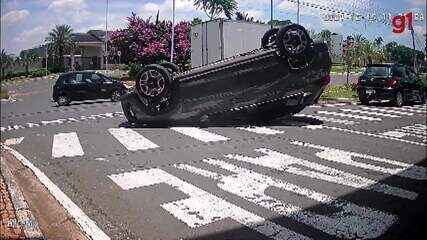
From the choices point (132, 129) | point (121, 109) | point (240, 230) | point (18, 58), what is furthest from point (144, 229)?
point (132, 129)

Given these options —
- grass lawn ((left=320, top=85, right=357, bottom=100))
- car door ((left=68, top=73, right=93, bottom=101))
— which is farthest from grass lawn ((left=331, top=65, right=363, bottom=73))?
grass lawn ((left=320, top=85, right=357, bottom=100))

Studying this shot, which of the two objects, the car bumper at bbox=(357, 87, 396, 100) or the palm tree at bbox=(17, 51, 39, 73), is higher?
the palm tree at bbox=(17, 51, 39, 73)

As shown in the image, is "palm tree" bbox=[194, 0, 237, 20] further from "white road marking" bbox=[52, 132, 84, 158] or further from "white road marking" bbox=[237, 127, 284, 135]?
"white road marking" bbox=[52, 132, 84, 158]

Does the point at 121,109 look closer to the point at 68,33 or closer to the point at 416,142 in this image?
the point at 68,33

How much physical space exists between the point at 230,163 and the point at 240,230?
2.97 meters

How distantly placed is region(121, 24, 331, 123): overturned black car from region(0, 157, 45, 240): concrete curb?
2129 millimetres

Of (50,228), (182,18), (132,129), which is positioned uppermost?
(182,18)

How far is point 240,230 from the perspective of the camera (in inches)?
189

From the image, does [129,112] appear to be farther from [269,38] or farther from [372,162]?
[372,162]

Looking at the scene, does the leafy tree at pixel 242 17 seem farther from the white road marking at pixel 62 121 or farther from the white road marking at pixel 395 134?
the white road marking at pixel 395 134

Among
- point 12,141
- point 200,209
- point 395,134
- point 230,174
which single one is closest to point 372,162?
point 230,174

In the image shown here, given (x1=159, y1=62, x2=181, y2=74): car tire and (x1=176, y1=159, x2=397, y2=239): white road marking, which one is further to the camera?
(x1=159, y1=62, x2=181, y2=74): car tire

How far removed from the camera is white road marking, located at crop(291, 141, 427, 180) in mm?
7262

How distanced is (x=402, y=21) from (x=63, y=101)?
4794 mm
